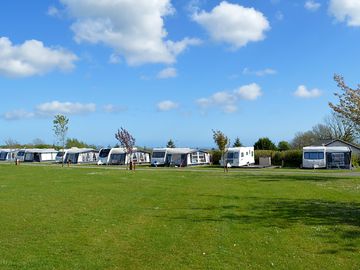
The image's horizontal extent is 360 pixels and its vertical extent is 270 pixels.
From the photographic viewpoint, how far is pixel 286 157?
58.8 metres

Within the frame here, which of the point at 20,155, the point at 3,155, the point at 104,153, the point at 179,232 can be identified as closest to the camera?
the point at 179,232

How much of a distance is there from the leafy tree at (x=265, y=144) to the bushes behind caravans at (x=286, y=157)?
979cm

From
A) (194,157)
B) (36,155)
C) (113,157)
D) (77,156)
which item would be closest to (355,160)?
(194,157)

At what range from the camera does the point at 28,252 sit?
29.0ft

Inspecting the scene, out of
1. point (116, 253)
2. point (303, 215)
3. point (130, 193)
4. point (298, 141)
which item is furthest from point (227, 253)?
point (298, 141)

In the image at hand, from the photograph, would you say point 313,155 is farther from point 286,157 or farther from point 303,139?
point 303,139

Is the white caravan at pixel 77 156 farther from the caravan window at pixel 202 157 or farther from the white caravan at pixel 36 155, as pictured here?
the caravan window at pixel 202 157

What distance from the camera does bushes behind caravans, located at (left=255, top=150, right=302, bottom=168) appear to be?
189 ft

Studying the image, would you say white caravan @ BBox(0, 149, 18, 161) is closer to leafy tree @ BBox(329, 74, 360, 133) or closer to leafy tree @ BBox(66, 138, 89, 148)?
leafy tree @ BBox(66, 138, 89, 148)

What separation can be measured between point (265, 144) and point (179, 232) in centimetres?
6164

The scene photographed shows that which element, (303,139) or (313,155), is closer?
(313,155)

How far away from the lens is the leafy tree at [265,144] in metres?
70.6

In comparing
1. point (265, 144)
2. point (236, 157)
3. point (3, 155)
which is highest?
point (265, 144)

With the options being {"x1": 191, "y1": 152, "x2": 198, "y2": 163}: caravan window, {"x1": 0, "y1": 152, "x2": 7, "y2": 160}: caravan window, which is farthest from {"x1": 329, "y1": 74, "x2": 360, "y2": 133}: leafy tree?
{"x1": 0, "y1": 152, "x2": 7, "y2": 160}: caravan window
